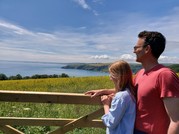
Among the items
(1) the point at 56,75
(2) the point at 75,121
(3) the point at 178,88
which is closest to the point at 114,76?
(3) the point at 178,88

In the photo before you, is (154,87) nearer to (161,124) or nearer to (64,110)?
(161,124)

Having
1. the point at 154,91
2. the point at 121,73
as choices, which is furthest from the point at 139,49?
the point at 154,91

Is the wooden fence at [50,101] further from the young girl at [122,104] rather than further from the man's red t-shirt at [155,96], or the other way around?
the man's red t-shirt at [155,96]

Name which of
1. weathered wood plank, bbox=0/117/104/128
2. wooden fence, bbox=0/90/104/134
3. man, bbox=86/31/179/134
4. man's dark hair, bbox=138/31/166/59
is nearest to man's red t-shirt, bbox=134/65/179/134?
man, bbox=86/31/179/134

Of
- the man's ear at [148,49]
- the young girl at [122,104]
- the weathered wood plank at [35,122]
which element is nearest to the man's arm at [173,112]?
the young girl at [122,104]

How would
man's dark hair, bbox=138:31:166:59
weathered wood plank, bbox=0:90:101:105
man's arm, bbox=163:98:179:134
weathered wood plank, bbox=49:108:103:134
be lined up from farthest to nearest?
1. weathered wood plank, bbox=49:108:103:134
2. weathered wood plank, bbox=0:90:101:105
3. man's dark hair, bbox=138:31:166:59
4. man's arm, bbox=163:98:179:134

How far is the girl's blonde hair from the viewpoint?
102 inches

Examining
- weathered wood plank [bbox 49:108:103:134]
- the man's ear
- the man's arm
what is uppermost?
the man's ear

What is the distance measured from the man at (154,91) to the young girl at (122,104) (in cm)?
6

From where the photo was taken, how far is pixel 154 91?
2.44 meters

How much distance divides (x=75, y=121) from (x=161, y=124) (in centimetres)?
93

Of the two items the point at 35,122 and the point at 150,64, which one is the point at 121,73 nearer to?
the point at 150,64

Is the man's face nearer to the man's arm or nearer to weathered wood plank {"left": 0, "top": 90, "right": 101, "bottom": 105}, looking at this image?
the man's arm

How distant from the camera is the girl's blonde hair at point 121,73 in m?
2.59
